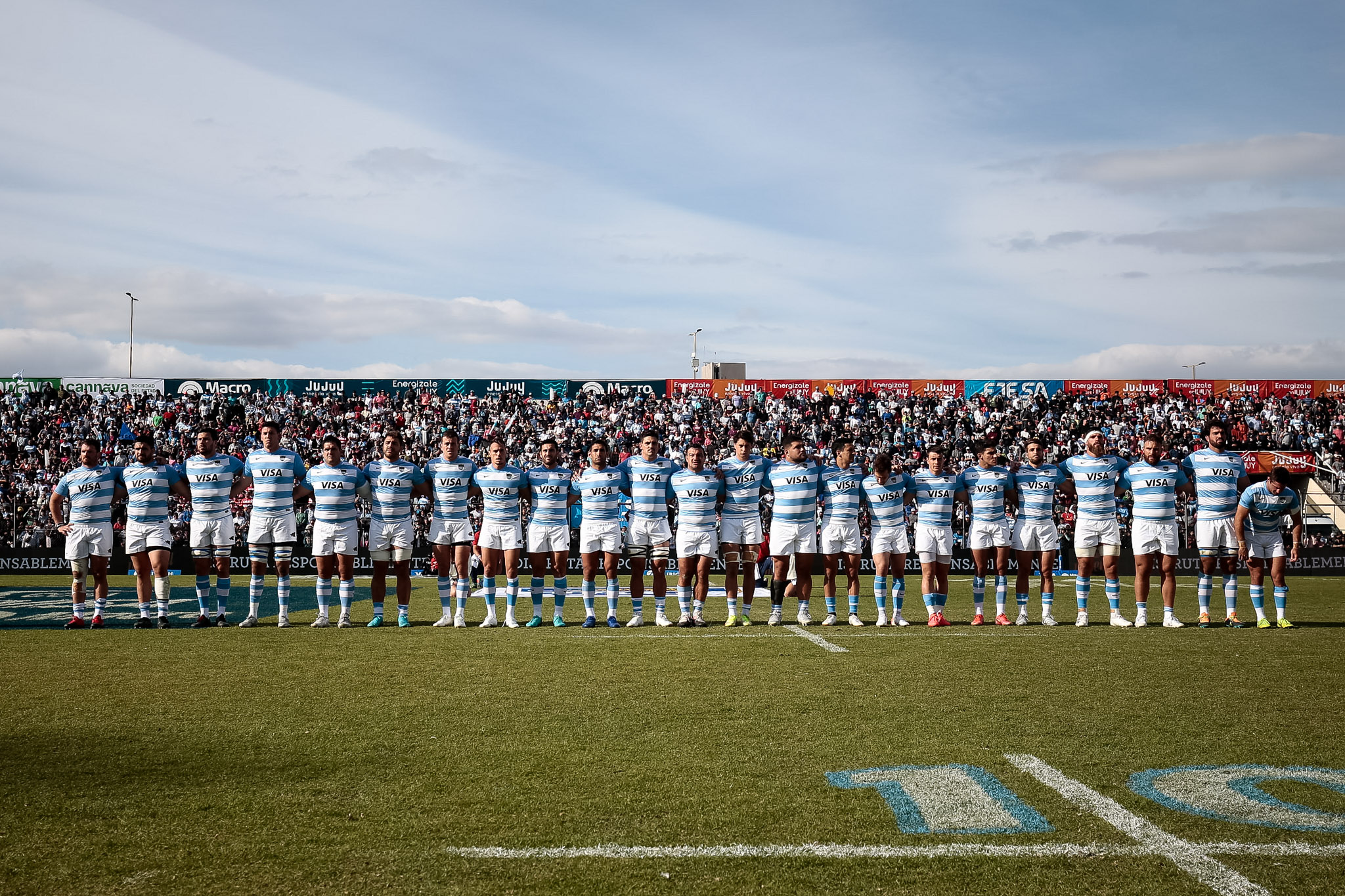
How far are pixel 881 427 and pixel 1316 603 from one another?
821 inches

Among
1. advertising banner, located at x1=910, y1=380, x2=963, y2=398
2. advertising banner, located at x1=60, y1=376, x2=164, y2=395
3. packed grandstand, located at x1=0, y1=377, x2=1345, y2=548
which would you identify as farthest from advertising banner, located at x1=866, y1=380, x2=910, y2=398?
advertising banner, located at x1=60, y1=376, x2=164, y2=395

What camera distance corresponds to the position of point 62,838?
371 cm

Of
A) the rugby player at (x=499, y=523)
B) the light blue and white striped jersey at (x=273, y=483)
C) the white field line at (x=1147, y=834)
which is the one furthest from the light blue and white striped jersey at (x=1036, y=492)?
the light blue and white striped jersey at (x=273, y=483)

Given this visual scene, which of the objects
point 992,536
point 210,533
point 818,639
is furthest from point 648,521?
point 210,533

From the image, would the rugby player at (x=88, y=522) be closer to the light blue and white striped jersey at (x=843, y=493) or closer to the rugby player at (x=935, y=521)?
the light blue and white striped jersey at (x=843, y=493)

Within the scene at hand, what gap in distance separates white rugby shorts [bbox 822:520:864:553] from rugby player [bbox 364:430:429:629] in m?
4.38

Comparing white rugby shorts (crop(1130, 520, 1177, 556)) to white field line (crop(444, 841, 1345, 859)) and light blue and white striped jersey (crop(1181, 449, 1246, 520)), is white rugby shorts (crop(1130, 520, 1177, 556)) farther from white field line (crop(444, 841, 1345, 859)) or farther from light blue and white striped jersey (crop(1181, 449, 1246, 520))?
white field line (crop(444, 841, 1345, 859))

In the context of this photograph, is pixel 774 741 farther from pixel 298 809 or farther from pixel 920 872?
pixel 298 809

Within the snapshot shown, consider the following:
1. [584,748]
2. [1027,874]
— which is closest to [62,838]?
[584,748]

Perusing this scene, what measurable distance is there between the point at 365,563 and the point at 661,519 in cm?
1671

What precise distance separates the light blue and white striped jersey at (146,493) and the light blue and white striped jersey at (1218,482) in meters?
10.9

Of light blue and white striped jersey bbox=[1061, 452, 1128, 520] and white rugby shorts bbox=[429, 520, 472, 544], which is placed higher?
light blue and white striped jersey bbox=[1061, 452, 1128, 520]

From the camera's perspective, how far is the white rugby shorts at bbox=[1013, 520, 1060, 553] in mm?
11203

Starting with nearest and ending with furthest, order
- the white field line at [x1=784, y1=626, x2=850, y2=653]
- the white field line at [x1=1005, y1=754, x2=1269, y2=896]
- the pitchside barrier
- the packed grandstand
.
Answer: the white field line at [x1=1005, y1=754, x2=1269, y2=896] < the white field line at [x1=784, y1=626, x2=850, y2=653] < the pitchside barrier < the packed grandstand
